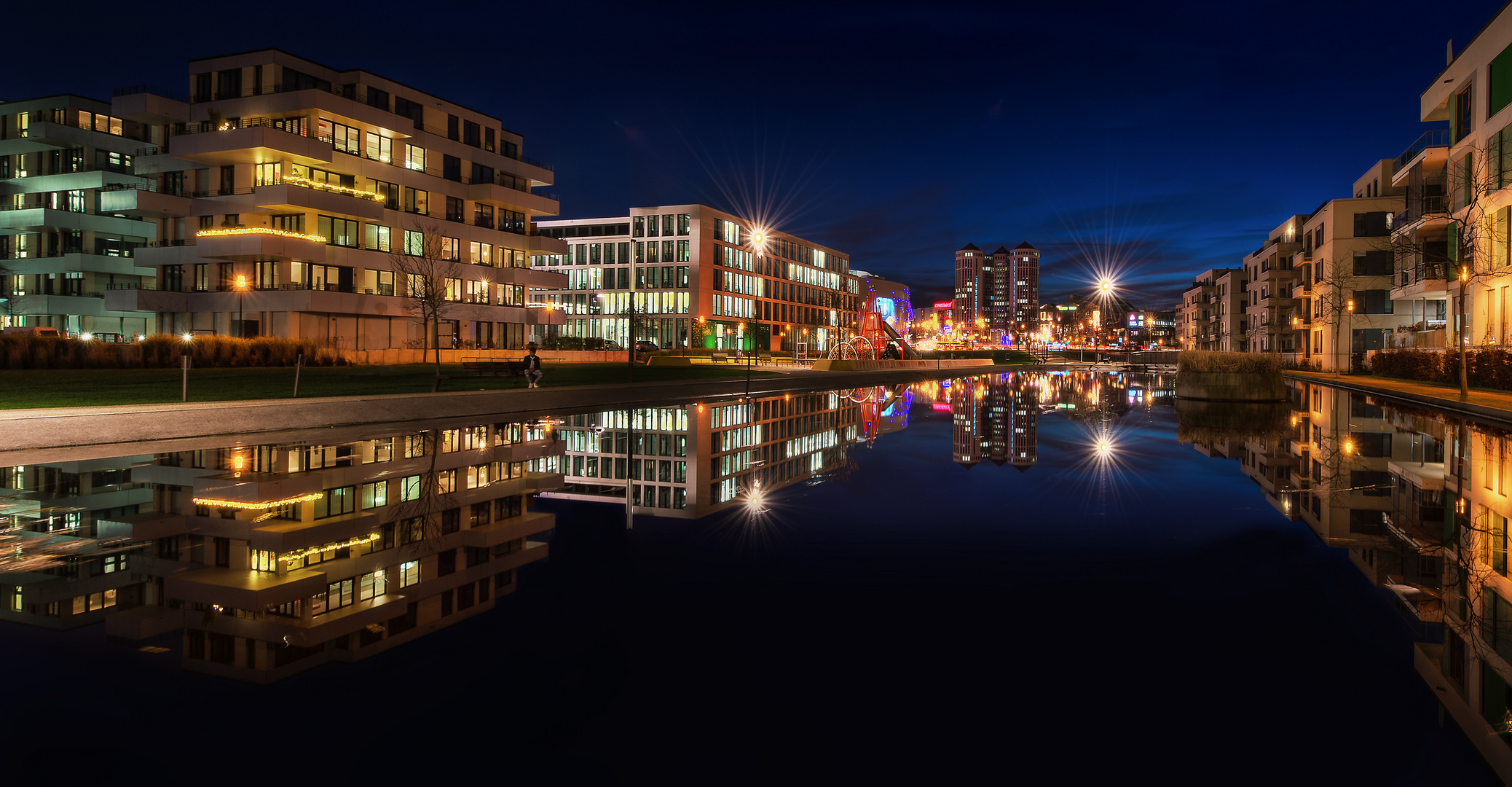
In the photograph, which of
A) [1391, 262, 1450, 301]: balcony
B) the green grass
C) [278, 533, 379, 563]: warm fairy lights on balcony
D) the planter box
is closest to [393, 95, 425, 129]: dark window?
the green grass

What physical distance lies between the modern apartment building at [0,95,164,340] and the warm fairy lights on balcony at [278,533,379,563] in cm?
7068

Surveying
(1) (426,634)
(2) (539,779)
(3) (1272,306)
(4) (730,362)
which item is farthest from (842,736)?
(3) (1272,306)


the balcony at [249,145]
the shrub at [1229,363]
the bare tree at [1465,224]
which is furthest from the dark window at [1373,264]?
the balcony at [249,145]

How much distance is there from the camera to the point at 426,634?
16.8ft

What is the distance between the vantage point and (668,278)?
102 m

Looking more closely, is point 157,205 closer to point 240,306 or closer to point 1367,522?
point 240,306

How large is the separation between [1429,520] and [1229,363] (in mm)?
23820

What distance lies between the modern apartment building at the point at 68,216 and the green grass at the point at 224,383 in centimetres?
4173

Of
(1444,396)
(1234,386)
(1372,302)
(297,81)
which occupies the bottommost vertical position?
(1444,396)


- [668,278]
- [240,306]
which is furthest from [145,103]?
[668,278]

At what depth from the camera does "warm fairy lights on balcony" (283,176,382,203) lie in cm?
5259

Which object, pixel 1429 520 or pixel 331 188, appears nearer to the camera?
pixel 1429 520

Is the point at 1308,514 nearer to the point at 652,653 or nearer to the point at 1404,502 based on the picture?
the point at 1404,502

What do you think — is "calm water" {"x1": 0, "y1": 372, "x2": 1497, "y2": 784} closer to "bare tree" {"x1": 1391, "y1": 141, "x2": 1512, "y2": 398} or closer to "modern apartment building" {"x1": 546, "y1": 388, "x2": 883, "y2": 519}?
"modern apartment building" {"x1": 546, "y1": 388, "x2": 883, "y2": 519}
